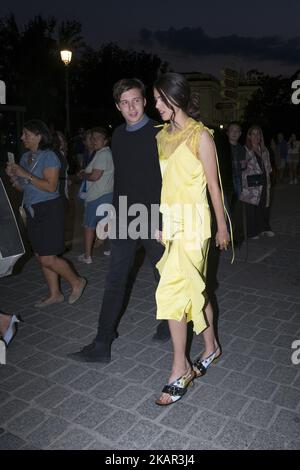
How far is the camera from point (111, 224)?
3.59 meters

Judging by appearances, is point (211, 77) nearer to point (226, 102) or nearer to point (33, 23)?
point (33, 23)

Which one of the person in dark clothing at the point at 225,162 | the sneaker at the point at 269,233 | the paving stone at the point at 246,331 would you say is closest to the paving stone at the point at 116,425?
the paving stone at the point at 246,331

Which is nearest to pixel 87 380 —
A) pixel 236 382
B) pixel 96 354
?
pixel 96 354

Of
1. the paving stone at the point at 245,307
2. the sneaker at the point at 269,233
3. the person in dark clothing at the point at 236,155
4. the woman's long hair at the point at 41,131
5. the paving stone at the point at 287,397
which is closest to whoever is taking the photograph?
Result: the paving stone at the point at 287,397

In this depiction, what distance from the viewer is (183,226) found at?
2.91 metres

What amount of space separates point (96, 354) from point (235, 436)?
1.32 metres

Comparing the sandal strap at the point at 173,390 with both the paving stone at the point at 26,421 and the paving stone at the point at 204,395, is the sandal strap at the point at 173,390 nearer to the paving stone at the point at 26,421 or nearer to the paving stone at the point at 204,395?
the paving stone at the point at 204,395

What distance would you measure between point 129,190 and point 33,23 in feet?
99.3

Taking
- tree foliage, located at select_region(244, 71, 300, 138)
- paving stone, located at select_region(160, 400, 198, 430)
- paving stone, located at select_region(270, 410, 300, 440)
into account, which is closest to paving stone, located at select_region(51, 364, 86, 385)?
paving stone, located at select_region(160, 400, 198, 430)

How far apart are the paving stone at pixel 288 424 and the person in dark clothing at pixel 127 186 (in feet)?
4.53

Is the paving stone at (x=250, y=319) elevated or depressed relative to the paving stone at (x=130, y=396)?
elevated

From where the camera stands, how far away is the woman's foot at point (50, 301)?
4.76 m

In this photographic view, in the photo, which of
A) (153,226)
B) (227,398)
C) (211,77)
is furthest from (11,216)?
(211,77)

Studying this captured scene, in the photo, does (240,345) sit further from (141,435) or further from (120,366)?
(141,435)
